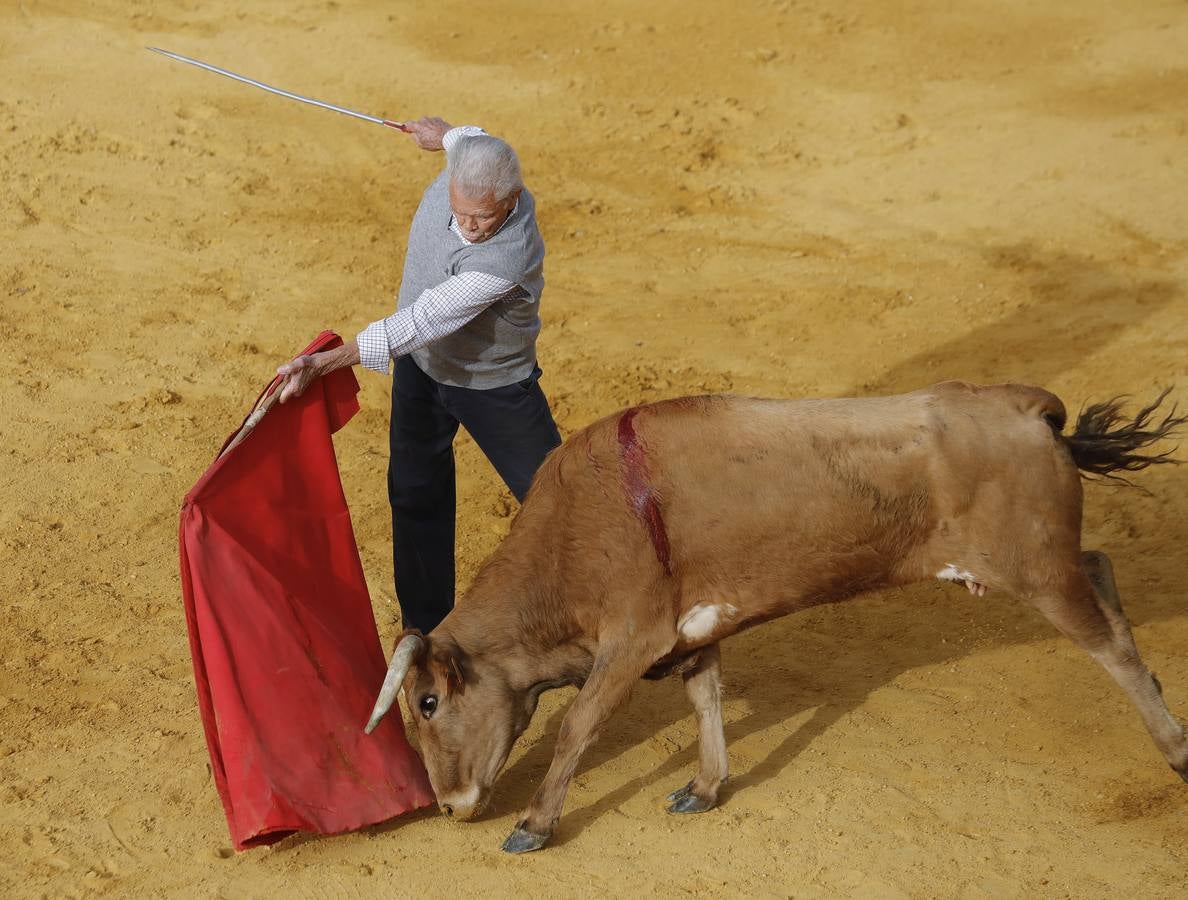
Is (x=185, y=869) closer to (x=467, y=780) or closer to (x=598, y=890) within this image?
(x=467, y=780)

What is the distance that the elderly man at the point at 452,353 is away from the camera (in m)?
5.19

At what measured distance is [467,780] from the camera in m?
5.21

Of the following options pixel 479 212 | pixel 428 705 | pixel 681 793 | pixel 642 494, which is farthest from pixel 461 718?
pixel 479 212

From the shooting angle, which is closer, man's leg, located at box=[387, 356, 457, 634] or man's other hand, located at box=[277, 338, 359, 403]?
man's other hand, located at box=[277, 338, 359, 403]

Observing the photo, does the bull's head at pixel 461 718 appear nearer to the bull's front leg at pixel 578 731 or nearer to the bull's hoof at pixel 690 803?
the bull's front leg at pixel 578 731

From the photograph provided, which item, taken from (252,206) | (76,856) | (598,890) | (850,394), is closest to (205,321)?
(252,206)

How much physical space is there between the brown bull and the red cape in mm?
353

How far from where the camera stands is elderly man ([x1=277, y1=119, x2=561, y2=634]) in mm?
5188

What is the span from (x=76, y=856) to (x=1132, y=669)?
3.78m

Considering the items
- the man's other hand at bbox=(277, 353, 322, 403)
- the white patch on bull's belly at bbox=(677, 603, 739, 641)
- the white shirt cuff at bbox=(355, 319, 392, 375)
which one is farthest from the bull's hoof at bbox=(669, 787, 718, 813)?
the man's other hand at bbox=(277, 353, 322, 403)

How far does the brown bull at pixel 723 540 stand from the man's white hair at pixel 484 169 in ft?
2.98

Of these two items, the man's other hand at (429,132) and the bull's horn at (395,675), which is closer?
the bull's horn at (395,675)

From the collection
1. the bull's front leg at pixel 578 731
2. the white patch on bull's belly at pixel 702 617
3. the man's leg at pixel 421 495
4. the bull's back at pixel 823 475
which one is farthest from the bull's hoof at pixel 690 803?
the man's leg at pixel 421 495

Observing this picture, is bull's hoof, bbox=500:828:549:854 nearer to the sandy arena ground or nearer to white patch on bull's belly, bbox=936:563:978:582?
the sandy arena ground
